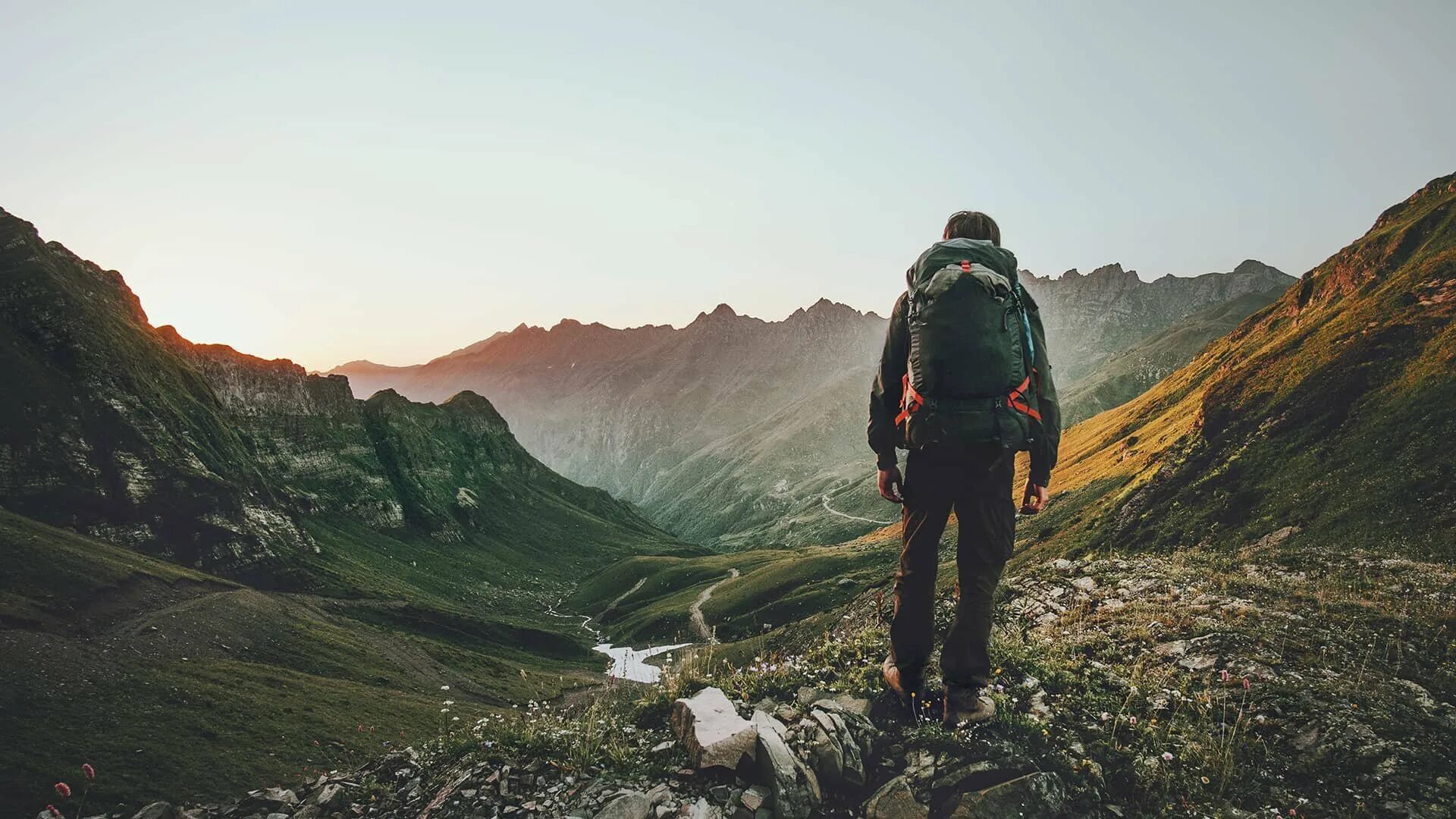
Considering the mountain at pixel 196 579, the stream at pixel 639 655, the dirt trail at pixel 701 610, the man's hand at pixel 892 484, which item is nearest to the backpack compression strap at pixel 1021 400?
the man's hand at pixel 892 484

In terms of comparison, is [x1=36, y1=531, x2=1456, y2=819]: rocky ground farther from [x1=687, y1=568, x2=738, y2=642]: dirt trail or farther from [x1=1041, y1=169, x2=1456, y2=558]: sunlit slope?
[x1=687, y1=568, x2=738, y2=642]: dirt trail

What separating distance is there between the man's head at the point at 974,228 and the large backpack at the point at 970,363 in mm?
948

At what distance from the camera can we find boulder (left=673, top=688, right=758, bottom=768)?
677 cm

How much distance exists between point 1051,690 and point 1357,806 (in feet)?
9.59

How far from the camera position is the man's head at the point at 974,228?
317 inches

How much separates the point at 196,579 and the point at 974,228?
4082 inches

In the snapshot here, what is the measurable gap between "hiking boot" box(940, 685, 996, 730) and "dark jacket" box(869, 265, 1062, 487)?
2578 millimetres

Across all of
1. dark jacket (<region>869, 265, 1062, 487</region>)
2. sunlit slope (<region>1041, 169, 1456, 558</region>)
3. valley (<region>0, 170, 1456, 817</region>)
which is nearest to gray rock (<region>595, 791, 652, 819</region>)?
valley (<region>0, 170, 1456, 817</region>)

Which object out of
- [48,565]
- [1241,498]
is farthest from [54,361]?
[1241,498]

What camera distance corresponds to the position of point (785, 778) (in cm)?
647

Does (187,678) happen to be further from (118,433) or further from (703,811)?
(118,433)

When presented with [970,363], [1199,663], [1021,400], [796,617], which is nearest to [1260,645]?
[1199,663]

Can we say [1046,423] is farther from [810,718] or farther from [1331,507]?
[1331,507]

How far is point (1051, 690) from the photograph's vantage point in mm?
8406
